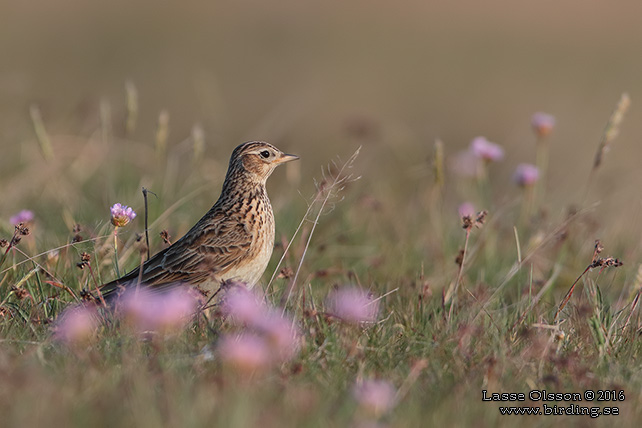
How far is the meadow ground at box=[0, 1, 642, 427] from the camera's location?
3686 millimetres

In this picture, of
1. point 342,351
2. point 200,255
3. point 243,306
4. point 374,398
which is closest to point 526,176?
point 200,255

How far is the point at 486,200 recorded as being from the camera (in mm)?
8672

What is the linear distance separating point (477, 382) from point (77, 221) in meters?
3.91

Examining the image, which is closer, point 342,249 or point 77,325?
point 77,325

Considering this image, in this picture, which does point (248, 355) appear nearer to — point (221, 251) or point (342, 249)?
point (221, 251)

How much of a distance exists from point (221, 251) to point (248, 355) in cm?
232

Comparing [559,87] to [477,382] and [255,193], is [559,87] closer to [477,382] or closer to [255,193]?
[255,193]

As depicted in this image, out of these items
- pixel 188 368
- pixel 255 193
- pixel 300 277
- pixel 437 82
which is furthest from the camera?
pixel 437 82

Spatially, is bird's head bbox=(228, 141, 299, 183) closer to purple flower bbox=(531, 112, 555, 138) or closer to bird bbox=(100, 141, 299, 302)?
bird bbox=(100, 141, 299, 302)

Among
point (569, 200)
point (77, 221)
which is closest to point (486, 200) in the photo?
point (569, 200)

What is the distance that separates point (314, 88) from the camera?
62.0 feet

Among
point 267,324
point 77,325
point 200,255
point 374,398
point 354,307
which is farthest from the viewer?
point 200,255

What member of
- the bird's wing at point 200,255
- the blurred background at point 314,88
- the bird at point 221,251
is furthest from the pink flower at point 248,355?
the blurred background at point 314,88

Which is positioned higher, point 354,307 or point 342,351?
point 354,307
